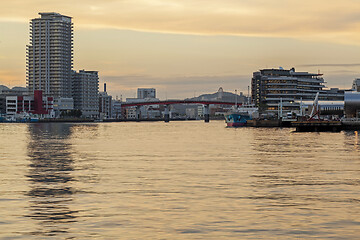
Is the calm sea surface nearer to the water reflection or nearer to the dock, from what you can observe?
the water reflection

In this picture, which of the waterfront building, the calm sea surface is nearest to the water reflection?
the calm sea surface

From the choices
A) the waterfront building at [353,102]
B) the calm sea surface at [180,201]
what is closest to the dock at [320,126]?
the waterfront building at [353,102]

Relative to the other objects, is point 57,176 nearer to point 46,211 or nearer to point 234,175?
point 234,175

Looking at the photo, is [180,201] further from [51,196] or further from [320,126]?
[320,126]

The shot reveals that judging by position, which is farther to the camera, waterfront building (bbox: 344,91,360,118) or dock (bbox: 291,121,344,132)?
waterfront building (bbox: 344,91,360,118)

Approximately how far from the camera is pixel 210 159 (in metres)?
53.4

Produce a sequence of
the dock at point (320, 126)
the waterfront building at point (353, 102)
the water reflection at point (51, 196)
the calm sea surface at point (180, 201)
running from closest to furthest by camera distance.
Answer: the calm sea surface at point (180, 201) → the water reflection at point (51, 196) → the dock at point (320, 126) → the waterfront building at point (353, 102)

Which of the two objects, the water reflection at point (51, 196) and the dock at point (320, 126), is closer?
the water reflection at point (51, 196)

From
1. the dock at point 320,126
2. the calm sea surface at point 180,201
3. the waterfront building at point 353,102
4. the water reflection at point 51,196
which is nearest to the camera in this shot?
the calm sea surface at point 180,201

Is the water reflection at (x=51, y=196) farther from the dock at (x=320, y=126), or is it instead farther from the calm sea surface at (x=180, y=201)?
the dock at (x=320, y=126)

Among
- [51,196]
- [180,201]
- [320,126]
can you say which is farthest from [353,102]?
[51,196]

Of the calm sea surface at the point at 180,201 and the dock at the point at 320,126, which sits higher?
the dock at the point at 320,126

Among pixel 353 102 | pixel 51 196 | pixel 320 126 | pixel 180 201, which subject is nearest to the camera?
pixel 180 201

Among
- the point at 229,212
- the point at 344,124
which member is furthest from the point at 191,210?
the point at 344,124
